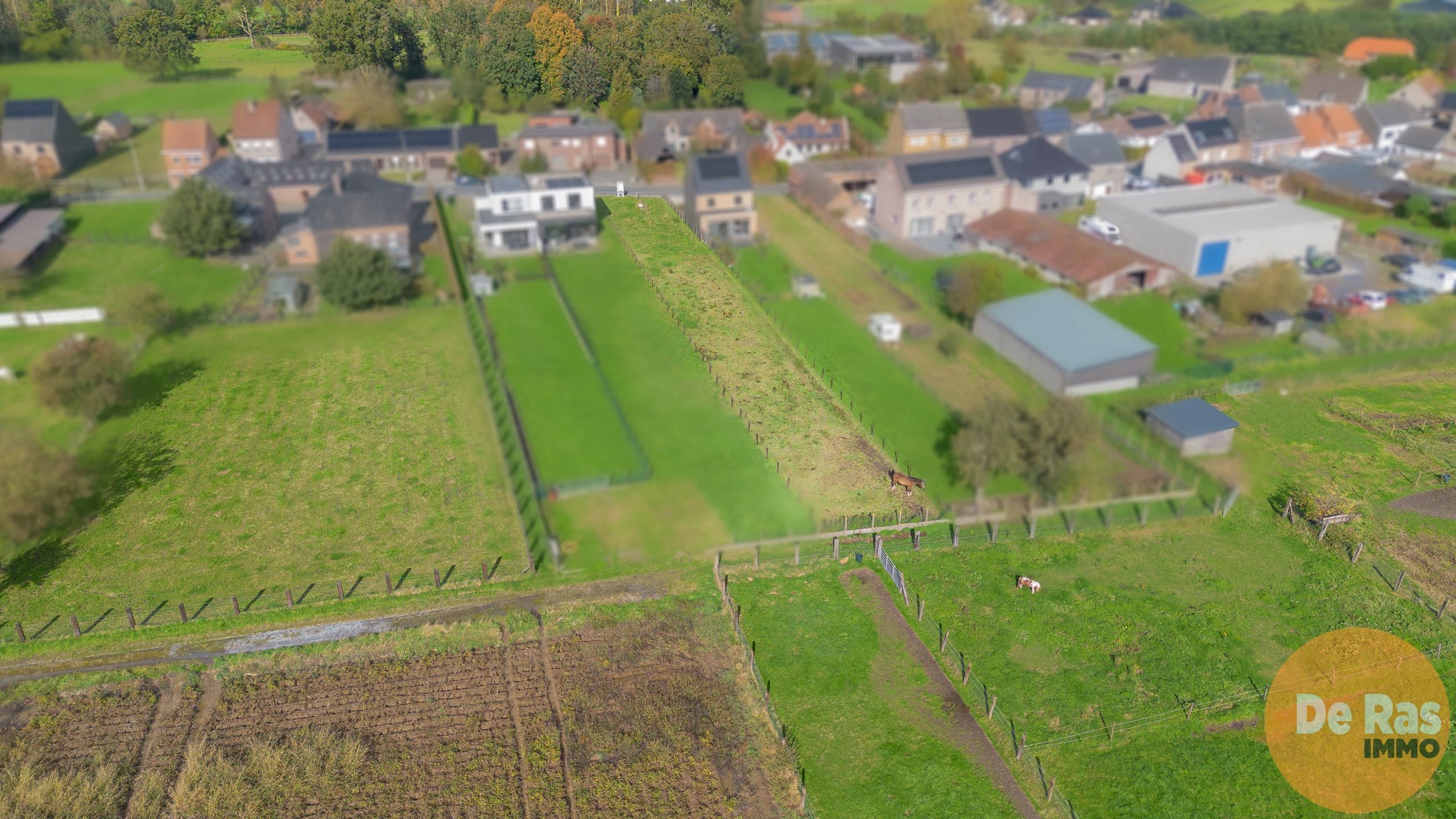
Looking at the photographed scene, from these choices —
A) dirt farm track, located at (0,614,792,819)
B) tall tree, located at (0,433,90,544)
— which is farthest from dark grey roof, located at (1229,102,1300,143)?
tall tree, located at (0,433,90,544)

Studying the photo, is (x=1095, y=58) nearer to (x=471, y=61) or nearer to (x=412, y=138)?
(x=412, y=138)

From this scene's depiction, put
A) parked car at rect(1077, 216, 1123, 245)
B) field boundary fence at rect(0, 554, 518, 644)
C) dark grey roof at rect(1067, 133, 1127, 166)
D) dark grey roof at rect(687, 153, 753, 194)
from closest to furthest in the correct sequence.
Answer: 1. field boundary fence at rect(0, 554, 518, 644)
2. dark grey roof at rect(687, 153, 753, 194)
3. parked car at rect(1077, 216, 1123, 245)
4. dark grey roof at rect(1067, 133, 1127, 166)

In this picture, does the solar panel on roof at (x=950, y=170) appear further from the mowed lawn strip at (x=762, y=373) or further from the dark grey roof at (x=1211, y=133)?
the dark grey roof at (x=1211, y=133)

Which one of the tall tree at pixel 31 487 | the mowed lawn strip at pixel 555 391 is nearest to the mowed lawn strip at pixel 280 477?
the tall tree at pixel 31 487

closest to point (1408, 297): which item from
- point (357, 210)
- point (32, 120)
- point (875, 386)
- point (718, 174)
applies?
point (875, 386)

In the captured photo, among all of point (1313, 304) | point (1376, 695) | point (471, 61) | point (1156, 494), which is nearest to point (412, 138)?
point (471, 61)

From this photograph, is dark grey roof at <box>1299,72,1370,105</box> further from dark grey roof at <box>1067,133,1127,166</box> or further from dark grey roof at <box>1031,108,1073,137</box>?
dark grey roof at <box>1067,133,1127,166</box>

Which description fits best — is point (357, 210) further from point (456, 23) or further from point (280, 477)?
point (456, 23)
